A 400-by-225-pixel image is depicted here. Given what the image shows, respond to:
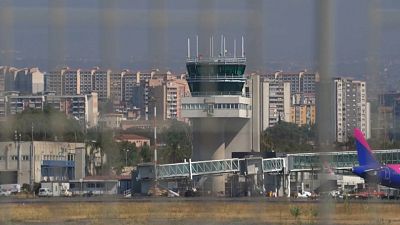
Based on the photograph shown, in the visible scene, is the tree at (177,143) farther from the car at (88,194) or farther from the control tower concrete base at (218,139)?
the car at (88,194)

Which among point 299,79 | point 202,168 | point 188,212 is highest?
point 299,79

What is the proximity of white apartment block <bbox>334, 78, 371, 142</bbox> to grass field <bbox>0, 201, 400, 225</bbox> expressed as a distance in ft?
0.74

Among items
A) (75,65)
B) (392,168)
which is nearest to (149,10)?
(75,65)

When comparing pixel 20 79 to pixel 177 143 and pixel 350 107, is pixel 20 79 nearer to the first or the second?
pixel 177 143

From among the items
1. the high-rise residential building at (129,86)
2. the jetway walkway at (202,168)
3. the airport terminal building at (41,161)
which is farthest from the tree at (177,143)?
the airport terminal building at (41,161)

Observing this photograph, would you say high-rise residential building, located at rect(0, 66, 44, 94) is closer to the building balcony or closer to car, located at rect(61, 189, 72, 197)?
car, located at rect(61, 189, 72, 197)

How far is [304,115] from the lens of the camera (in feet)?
30.5

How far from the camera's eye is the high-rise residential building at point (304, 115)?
9.27 metres

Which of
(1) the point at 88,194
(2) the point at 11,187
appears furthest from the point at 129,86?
(2) the point at 11,187

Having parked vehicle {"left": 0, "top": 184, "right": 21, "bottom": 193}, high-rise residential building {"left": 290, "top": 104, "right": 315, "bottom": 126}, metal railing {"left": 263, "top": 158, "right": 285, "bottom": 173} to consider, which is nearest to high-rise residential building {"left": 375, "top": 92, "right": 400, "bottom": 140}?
high-rise residential building {"left": 290, "top": 104, "right": 315, "bottom": 126}

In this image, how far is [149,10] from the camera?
9227 mm

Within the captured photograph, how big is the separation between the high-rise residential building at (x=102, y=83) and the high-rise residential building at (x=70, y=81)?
0.16ft

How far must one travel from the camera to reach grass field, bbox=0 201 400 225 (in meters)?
9.25

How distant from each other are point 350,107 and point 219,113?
365 millimetres
